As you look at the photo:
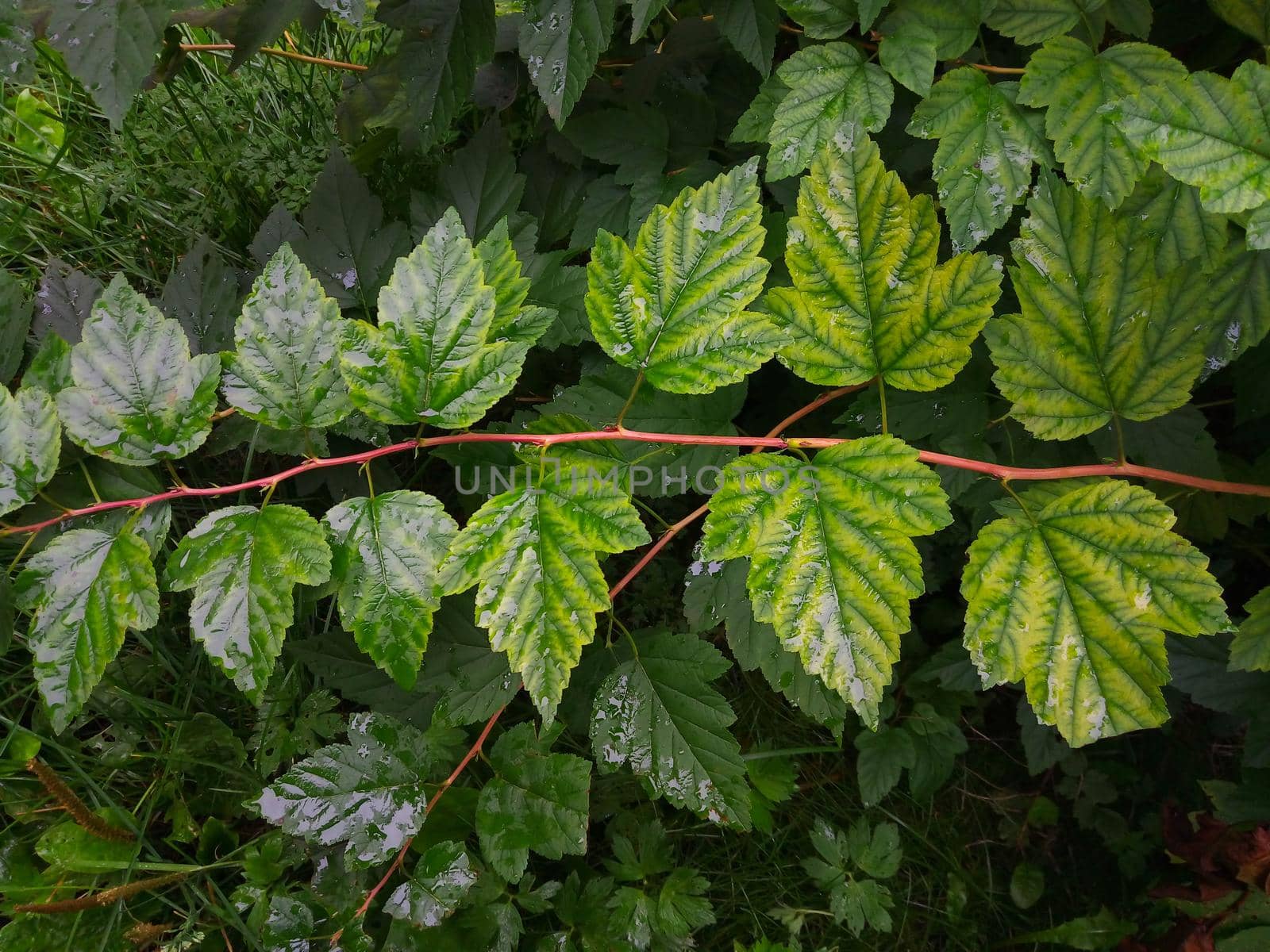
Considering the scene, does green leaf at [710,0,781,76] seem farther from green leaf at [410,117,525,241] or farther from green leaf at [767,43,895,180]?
green leaf at [410,117,525,241]

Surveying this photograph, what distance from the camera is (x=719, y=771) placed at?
1405 millimetres

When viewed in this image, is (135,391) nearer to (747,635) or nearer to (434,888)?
(434,888)

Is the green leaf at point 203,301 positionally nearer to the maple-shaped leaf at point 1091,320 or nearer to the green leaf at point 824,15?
the green leaf at point 824,15

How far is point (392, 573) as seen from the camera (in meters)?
1.04

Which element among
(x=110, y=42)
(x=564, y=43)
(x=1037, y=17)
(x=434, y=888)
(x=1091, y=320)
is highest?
(x=110, y=42)

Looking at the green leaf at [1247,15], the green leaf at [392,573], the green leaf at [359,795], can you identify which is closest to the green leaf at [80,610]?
the green leaf at [392,573]

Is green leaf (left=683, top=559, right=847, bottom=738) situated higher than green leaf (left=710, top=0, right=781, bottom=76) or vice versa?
green leaf (left=710, top=0, right=781, bottom=76)

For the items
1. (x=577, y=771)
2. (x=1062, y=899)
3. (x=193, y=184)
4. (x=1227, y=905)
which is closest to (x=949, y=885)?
(x=1062, y=899)

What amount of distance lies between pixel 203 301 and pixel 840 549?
1336 millimetres

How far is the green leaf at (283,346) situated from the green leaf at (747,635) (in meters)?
0.74

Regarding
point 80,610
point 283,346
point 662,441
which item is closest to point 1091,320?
point 662,441

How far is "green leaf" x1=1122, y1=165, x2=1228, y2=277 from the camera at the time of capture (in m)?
1.26

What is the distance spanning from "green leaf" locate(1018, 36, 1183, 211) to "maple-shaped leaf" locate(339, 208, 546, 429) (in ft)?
3.15

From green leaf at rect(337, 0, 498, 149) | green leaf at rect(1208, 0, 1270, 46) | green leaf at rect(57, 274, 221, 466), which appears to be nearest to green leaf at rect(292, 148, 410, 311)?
green leaf at rect(337, 0, 498, 149)
